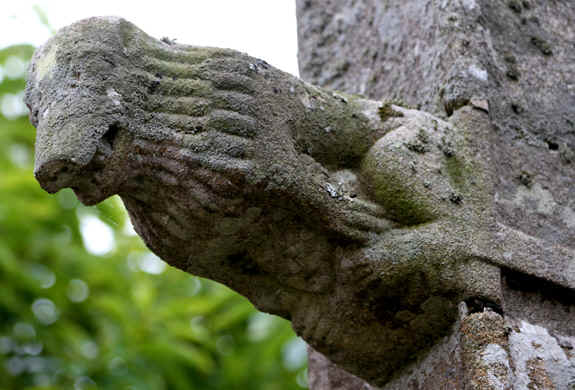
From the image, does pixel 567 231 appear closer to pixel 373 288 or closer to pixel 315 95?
pixel 373 288

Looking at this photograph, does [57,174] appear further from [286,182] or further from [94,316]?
[94,316]

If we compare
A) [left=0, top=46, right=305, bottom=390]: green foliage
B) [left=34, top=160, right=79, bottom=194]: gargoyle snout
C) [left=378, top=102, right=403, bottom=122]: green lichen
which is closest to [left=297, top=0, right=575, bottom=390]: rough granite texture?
[left=378, top=102, right=403, bottom=122]: green lichen

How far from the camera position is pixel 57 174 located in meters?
1.20

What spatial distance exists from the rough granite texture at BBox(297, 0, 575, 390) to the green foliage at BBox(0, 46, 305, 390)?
153 cm

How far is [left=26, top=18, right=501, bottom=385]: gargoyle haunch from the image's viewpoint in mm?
1228

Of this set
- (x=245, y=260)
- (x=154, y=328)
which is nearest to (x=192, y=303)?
(x=154, y=328)

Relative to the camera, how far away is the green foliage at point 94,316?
311cm

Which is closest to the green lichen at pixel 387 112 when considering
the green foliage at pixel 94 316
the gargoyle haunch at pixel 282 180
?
the gargoyle haunch at pixel 282 180

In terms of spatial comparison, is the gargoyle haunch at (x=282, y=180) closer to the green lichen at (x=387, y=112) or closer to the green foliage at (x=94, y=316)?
the green lichen at (x=387, y=112)

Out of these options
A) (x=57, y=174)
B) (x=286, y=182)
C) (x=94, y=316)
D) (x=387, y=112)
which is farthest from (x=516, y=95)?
(x=94, y=316)

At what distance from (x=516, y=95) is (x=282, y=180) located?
2.12 feet

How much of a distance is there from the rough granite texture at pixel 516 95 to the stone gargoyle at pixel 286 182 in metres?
0.05

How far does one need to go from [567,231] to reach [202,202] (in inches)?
29.6

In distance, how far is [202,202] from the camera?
4.08ft
